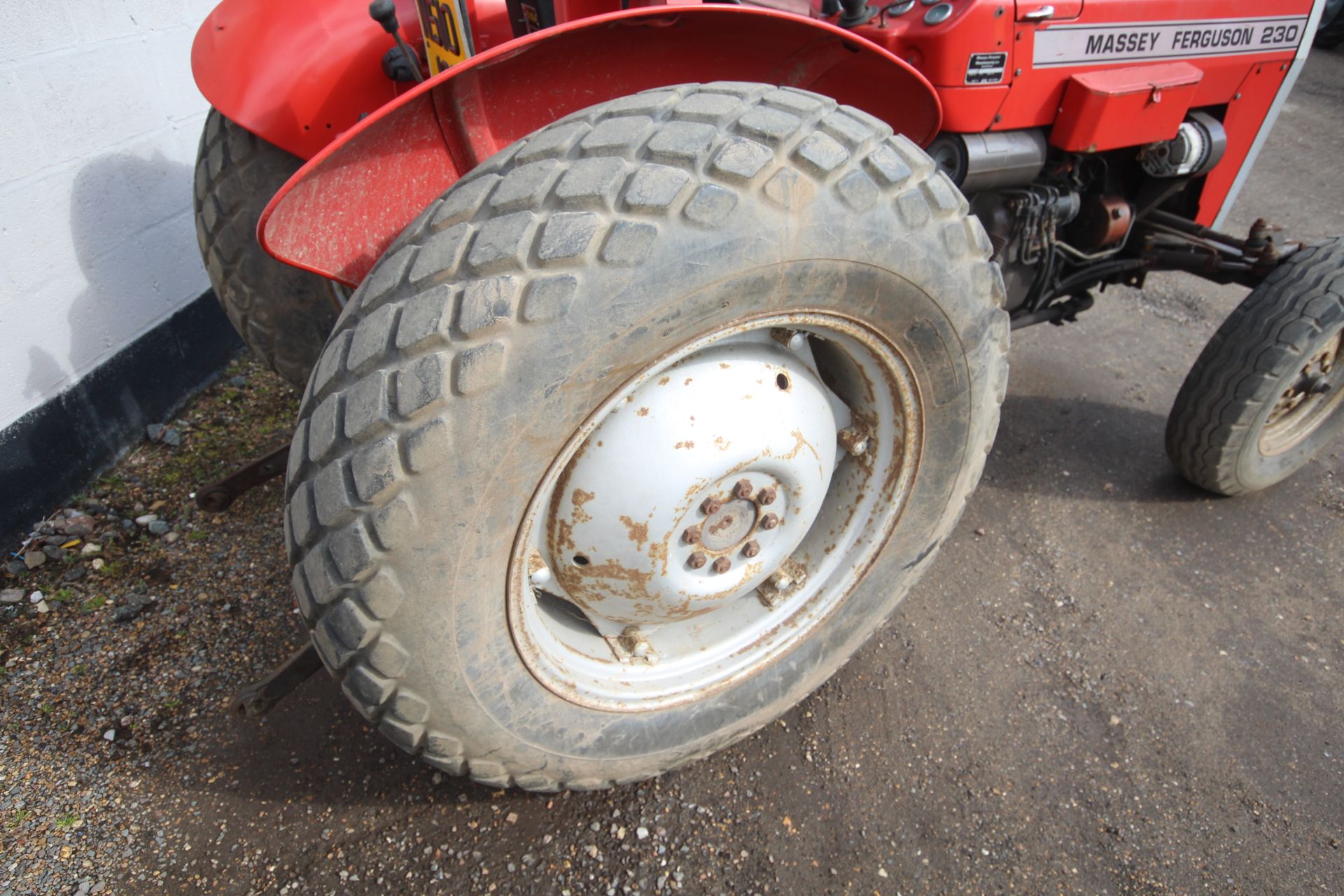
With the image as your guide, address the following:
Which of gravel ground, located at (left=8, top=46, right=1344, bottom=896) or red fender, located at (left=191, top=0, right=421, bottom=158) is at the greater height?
red fender, located at (left=191, top=0, right=421, bottom=158)

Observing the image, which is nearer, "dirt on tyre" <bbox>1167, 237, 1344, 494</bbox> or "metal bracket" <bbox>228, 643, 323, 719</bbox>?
"metal bracket" <bbox>228, 643, 323, 719</bbox>

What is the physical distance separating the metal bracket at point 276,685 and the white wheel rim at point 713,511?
59cm

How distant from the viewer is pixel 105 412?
280 cm

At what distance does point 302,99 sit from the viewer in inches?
71.7

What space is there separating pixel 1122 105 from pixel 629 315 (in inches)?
75.5

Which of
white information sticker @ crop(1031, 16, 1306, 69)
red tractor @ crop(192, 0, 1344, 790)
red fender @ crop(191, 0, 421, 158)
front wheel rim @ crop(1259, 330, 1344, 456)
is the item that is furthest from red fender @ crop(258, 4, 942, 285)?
front wheel rim @ crop(1259, 330, 1344, 456)

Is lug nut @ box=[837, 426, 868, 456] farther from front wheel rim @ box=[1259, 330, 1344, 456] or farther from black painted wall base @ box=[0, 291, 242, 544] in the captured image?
black painted wall base @ box=[0, 291, 242, 544]

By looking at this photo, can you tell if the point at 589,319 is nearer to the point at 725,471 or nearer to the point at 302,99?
the point at 725,471

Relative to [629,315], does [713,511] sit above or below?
below

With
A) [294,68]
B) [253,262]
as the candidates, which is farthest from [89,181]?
[294,68]

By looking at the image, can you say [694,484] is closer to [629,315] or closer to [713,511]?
[713,511]

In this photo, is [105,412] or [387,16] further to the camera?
[105,412]

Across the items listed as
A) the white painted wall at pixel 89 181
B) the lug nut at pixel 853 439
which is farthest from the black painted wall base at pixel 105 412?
the lug nut at pixel 853 439

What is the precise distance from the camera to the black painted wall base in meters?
2.49
